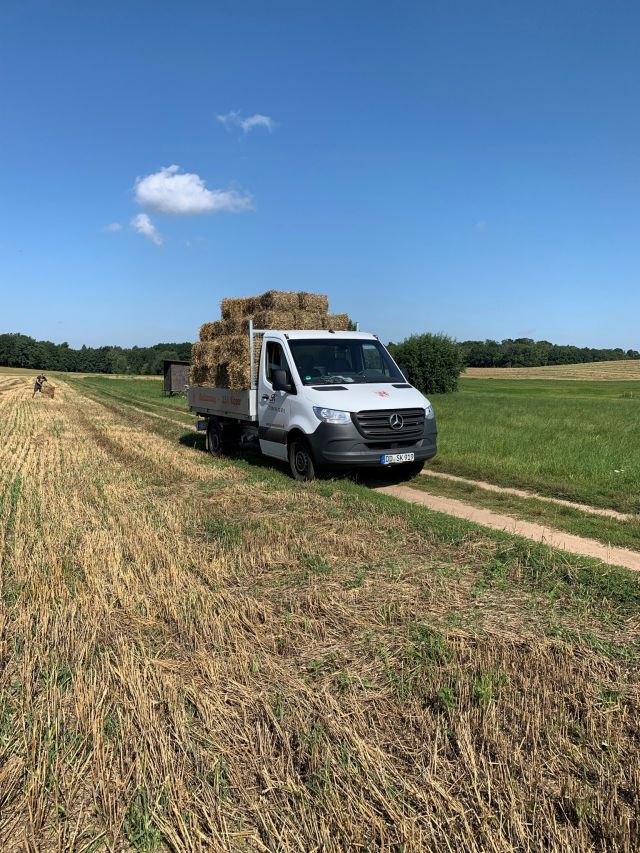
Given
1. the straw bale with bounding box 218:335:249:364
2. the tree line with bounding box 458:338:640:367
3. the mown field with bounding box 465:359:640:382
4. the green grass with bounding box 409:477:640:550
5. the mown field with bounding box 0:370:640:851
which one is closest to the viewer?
the mown field with bounding box 0:370:640:851

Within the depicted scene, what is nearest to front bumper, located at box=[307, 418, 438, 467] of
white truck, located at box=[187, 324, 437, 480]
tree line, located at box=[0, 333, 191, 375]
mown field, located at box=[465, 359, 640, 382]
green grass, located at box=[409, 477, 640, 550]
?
white truck, located at box=[187, 324, 437, 480]

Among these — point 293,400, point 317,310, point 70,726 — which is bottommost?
point 70,726

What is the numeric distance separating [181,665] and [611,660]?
257 cm

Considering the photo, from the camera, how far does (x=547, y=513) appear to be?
755 cm

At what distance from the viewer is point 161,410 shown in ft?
89.9

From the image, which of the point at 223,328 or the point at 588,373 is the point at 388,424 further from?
the point at 588,373

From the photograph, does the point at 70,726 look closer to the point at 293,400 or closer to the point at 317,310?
the point at 293,400

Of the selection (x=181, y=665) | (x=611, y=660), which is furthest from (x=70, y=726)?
(x=611, y=660)

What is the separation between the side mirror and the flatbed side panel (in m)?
1.39

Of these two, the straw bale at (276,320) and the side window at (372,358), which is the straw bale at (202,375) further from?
the side window at (372,358)

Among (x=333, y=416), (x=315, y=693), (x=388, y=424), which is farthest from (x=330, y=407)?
(x=315, y=693)

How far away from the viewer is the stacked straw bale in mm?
11506

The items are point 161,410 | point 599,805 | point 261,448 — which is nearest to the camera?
point 599,805

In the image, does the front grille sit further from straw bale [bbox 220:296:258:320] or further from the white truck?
straw bale [bbox 220:296:258:320]
